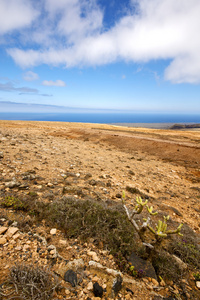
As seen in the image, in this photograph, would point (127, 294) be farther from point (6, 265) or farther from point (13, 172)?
point (13, 172)

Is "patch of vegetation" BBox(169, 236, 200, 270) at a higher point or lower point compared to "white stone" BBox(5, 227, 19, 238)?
lower

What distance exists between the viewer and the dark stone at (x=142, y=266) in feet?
9.07

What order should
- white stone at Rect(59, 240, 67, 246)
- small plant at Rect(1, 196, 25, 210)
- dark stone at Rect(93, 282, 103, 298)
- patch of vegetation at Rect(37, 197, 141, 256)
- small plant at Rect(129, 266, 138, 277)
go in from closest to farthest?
dark stone at Rect(93, 282, 103, 298), small plant at Rect(129, 266, 138, 277), white stone at Rect(59, 240, 67, 246), patch of vegetation at Rect(37, 197, 141, 256), small plant at Rect(1, 196, 25, 210)

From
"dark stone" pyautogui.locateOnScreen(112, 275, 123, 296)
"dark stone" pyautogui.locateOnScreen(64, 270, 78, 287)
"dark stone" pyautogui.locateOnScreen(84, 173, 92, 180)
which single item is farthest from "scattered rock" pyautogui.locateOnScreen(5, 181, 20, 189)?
"dark stone" pyautogui.locateOnScreen(112, 275, 123, 296)

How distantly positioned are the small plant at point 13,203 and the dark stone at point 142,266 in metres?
2.91

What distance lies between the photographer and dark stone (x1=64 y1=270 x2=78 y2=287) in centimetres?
234

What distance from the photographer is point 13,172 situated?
609 centimetres

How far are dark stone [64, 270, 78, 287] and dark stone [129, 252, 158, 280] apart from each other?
1.14 metres

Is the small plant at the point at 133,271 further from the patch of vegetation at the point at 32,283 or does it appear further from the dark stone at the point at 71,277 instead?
the patch of vegetation at the point at 32,283

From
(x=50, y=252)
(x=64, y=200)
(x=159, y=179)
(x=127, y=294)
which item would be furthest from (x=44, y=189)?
(x=159, y=179)

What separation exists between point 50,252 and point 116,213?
1.84 meters

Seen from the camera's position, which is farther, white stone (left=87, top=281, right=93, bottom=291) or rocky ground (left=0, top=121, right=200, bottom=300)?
rocky ground (left=0, top=121, right=200, bottom=300)

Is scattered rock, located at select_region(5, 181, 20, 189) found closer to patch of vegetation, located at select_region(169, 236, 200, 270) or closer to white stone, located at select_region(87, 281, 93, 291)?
white stone, located at select_region(87, 281, 93, 291)

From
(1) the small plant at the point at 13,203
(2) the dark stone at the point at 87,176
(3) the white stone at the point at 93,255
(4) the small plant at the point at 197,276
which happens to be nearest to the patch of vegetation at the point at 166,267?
(4) the small plant at the point at 197,276
